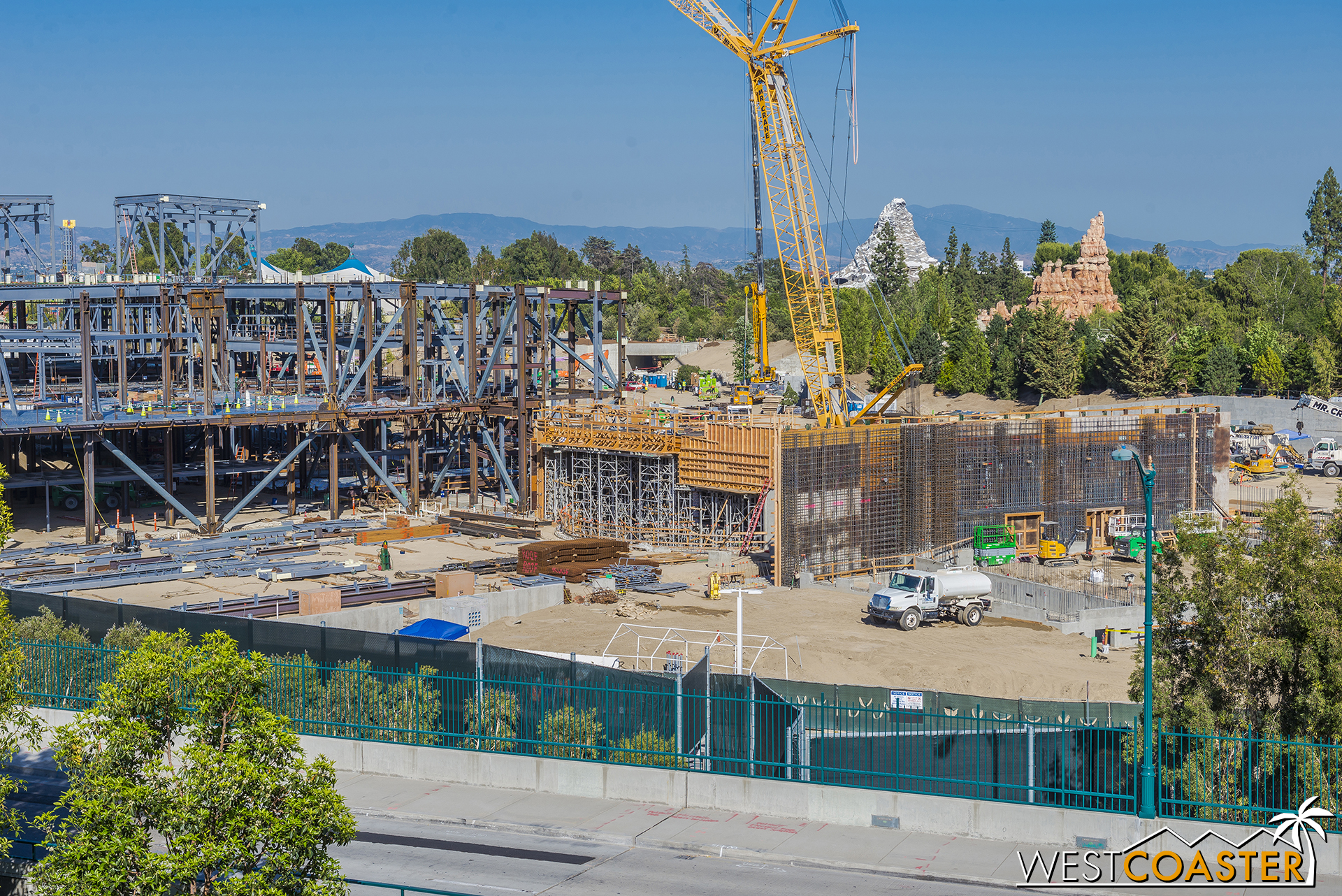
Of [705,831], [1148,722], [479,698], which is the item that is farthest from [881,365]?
[1148,722]

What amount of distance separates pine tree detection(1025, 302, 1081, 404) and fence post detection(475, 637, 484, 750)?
88.7 metres

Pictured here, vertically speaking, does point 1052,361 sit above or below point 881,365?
above

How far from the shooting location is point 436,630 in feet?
123

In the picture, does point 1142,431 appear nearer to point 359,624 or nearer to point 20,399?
point 359,624

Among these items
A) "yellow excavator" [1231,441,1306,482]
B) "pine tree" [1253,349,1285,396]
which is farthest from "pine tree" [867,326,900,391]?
"yellow excavator" [1231,441,1306,482]

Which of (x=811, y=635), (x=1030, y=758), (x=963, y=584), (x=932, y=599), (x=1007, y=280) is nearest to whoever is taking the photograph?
(x=1030, y=758)

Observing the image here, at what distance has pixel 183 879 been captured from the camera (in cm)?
1408

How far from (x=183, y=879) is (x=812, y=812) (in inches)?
462

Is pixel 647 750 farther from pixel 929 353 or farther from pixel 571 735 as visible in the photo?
pixel 929 353

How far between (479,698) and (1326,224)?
15418cm

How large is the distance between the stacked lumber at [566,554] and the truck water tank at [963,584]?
13466mm

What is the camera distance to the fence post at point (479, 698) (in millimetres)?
24656

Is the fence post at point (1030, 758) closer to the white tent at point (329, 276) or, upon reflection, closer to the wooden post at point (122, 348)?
the wooden post at point (122, 348)
